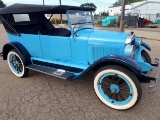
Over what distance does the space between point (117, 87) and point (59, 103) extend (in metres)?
1.12

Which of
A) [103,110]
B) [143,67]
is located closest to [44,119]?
[103,110]

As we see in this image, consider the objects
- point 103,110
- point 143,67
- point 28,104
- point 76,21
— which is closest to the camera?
point 103,110

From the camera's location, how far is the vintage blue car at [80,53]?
278 centimetres

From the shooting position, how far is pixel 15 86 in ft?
12.4

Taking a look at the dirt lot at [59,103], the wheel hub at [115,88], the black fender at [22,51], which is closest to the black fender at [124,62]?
the wheel hub at [115,88]

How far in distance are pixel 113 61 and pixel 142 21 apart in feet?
57.0

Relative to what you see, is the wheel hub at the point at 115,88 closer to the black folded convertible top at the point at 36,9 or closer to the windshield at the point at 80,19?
the windshield at the point at 80,19

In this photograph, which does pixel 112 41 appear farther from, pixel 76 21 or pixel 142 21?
pixel 142 21

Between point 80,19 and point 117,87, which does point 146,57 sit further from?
point 80,19

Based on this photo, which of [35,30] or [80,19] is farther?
[35,30]

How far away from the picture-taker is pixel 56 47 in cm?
369

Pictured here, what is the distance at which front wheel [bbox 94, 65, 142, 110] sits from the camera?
8.72ft

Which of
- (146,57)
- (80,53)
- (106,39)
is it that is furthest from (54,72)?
(146,57)

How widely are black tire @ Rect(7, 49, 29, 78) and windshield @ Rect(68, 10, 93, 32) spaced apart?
1.61 m
